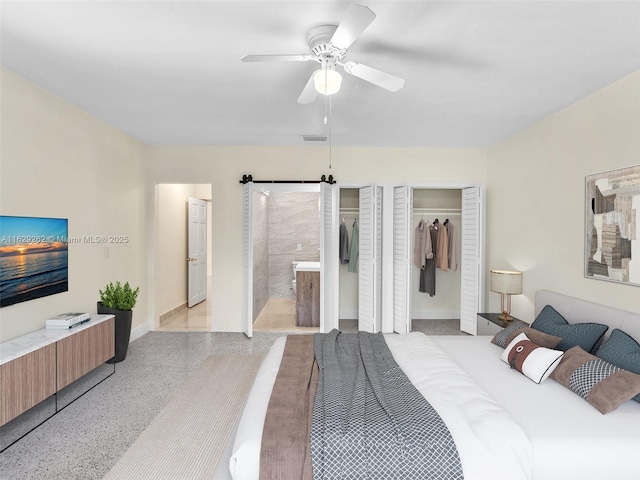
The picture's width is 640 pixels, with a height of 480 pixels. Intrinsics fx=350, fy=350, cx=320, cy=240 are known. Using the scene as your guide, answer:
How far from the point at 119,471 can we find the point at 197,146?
3.87 metres

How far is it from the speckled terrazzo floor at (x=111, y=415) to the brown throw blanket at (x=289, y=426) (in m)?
1.16

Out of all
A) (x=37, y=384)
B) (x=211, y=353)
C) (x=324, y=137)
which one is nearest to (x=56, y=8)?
(x=37, y=384)

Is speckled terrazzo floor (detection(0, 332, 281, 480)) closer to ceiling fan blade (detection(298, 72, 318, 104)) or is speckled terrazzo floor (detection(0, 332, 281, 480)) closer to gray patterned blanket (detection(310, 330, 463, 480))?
gray patterned blanket (detection(310, 330, 463, 480))

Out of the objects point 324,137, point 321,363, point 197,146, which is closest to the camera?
point 321,363

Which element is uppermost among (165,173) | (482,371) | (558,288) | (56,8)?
(56,8)

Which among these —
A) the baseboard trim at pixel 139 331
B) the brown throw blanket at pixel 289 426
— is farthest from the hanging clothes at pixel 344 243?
the brown throw blanket at pixel 289 426

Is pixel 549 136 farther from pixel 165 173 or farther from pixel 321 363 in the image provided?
pixel 165 173

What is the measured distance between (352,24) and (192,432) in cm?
260

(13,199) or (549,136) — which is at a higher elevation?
(549,136)

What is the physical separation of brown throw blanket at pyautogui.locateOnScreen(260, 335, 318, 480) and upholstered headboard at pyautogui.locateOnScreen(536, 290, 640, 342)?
2.11 metres

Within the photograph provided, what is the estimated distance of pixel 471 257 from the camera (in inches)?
187

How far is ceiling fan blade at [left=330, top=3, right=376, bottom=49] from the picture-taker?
1482mm

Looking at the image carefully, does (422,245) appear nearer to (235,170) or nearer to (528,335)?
(528,335)

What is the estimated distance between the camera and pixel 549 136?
137 inches
